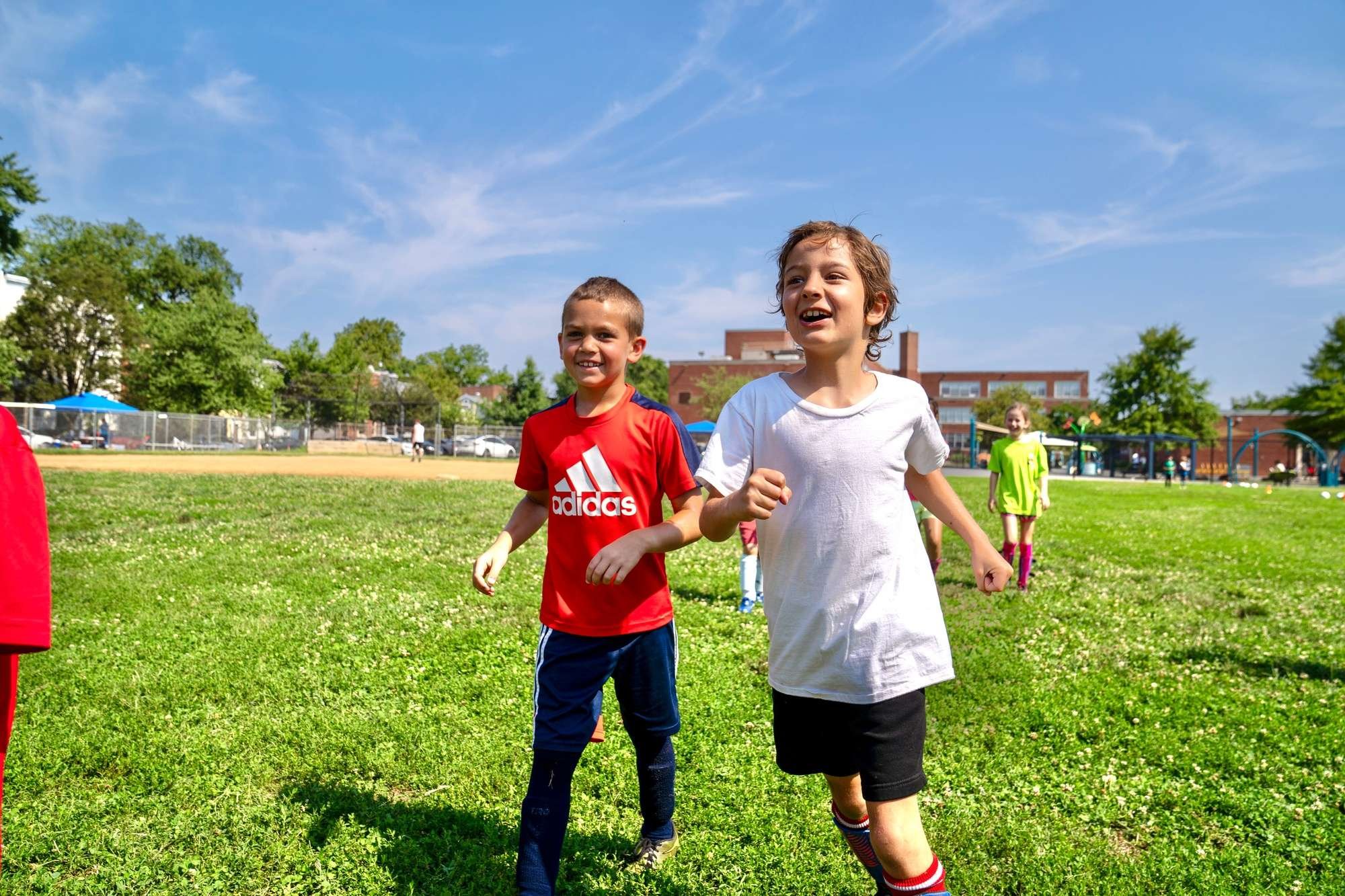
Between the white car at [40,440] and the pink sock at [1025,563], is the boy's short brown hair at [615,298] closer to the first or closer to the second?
the pink sock at [1025,563]

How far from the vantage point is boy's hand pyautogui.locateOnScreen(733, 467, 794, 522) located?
232cm

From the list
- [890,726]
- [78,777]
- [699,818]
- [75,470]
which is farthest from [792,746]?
[75,470]

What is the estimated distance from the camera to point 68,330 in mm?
57531

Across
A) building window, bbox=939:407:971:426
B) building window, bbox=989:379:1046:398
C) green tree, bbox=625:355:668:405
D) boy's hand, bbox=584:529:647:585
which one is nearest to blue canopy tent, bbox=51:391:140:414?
boy's hand, bbox=584:529:647:585

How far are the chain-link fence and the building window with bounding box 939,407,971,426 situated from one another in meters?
80.1

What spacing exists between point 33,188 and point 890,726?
139 ft

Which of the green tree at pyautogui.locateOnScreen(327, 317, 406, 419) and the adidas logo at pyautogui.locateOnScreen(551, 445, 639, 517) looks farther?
the green tree at pyautogui.locateOnScreen(327, 317, 406, 419)

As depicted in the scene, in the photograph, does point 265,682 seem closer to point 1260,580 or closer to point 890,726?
point 890,726

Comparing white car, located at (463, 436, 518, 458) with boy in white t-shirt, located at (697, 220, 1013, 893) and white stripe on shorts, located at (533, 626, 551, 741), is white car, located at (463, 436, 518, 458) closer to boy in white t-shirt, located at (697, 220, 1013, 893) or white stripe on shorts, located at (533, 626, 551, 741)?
white stripe on shorts, located at (533, 626, 551, 741)

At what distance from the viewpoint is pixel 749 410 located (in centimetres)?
268

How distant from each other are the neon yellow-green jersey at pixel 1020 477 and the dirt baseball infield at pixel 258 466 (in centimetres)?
2064

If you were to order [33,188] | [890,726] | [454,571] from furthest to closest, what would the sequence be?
[33,188]
[454,571]
[890,726]

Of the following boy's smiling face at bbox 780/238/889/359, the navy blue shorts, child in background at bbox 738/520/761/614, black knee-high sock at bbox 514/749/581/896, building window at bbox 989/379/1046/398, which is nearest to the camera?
boy's smiling face at bbox 780/238/889/359

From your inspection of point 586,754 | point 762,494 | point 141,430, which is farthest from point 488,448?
point 762,494
